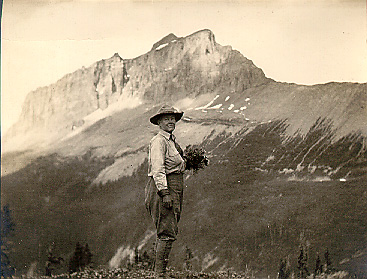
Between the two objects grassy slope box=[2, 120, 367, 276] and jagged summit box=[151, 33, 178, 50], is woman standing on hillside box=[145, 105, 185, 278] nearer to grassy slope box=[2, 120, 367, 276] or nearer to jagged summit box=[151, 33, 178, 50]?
grassy slope box=[2, 120, 367, 276]

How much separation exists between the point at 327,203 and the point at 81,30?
3856 millimetres

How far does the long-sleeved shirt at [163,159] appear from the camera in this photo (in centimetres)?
580

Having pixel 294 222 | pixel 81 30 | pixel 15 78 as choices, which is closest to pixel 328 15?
pixel 294 222

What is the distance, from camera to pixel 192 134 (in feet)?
23.4

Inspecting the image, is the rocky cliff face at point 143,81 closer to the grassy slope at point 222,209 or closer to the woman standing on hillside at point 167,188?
the grassy slope at point 222,209

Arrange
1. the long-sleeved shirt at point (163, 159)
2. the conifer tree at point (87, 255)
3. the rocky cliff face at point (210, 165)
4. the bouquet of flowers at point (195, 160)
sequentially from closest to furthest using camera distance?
the long-sleeved shirt at point (163, 159)
the bouquet of flowers at point (195, 160)
the rocky cliff face at point (210, 165)
the conifer tree at point (87, 255)

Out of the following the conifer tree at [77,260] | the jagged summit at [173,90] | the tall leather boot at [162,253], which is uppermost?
the jagged summit at [173,90]

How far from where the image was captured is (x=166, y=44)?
23.8 ft

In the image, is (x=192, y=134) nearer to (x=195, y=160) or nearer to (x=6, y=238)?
(x=195, y=160)

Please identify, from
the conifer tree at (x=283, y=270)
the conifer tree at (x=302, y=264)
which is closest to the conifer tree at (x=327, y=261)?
the conifer tree at (x=302, y=264)

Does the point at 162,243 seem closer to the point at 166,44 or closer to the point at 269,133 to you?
the point at 269,133

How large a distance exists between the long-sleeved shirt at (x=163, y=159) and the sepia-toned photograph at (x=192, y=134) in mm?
783

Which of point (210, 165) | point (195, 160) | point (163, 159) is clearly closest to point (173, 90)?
point (210, 165)

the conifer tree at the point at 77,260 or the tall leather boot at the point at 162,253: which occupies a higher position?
the tall leather boot at the point at 162,253
